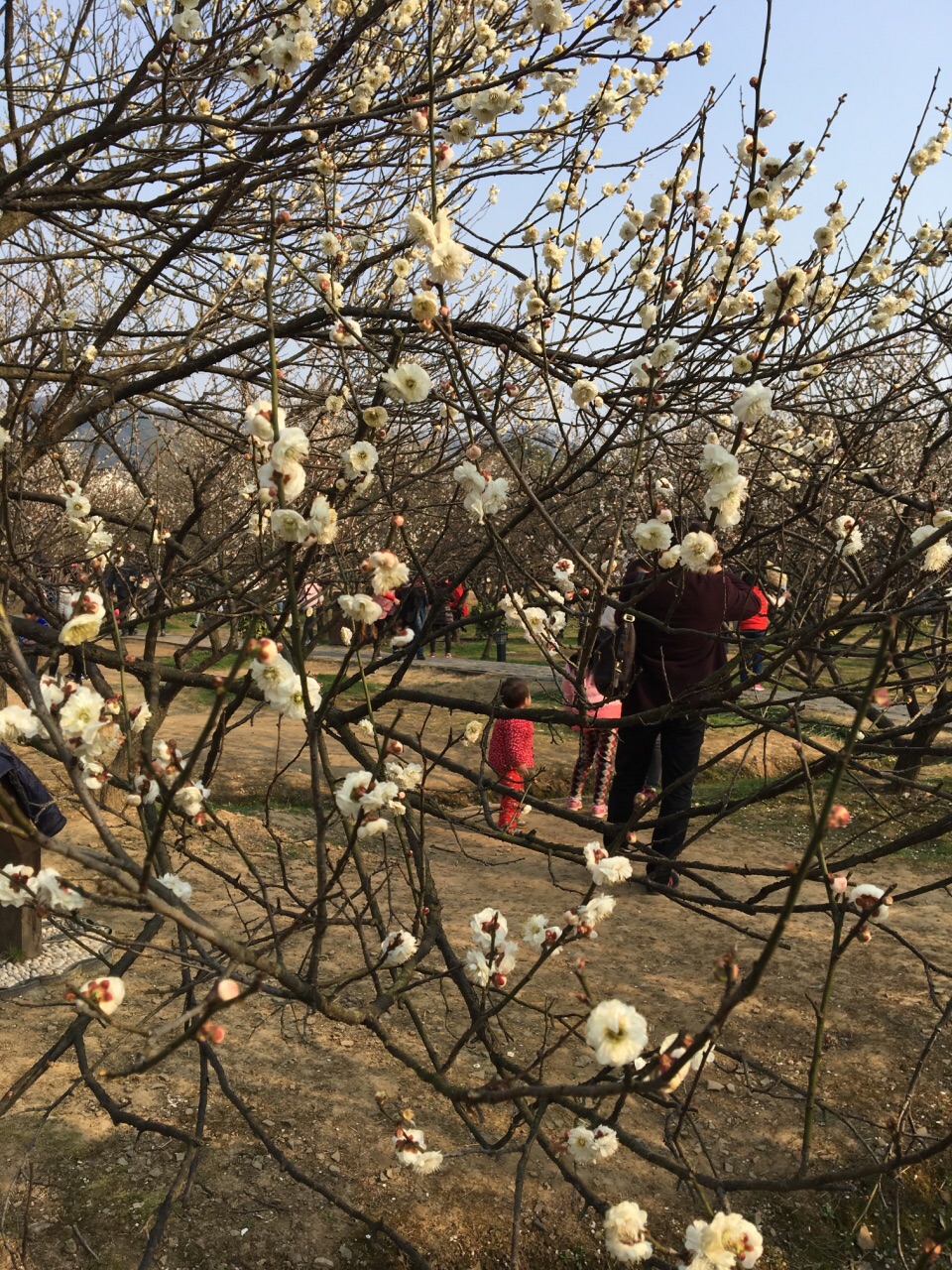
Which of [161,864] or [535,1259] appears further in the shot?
[535,1259]

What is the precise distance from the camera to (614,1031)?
1.29m

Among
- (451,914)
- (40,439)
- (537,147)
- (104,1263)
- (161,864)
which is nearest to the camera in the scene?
(161,864)

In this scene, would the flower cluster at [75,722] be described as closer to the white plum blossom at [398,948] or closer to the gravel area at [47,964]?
the white plum blossom at [398,948]

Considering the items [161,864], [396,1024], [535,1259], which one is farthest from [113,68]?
[535,1259]

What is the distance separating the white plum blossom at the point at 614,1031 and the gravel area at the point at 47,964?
12.4ft

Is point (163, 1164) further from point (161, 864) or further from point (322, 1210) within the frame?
point (161, 864)

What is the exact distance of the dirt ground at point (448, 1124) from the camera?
2996mm

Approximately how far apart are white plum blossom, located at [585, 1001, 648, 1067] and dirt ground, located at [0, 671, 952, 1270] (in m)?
0.85

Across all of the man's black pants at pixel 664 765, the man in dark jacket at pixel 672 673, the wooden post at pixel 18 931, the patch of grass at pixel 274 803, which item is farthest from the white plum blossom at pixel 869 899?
the patch of grass at pixel 274 803

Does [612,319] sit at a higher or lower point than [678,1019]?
higher

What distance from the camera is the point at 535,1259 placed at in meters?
3.01

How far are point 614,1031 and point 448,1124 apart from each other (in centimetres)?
271

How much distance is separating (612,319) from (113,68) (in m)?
3.30

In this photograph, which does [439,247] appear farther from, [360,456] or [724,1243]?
[724,1243]
